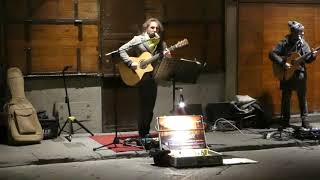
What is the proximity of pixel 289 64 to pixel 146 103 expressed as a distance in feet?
10.2

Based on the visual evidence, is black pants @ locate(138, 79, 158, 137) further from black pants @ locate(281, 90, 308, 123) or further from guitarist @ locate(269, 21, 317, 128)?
black pants @ locate(281, 90, 308, 123)

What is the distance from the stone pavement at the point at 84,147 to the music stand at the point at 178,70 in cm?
133

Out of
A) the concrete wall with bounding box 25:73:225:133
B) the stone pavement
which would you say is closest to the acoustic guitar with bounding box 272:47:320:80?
the stone pavement

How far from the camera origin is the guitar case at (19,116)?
36.9 feet

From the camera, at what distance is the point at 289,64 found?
1252 centimetres

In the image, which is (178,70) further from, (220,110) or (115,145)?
(220,110)

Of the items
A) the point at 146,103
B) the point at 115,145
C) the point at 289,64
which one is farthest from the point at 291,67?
the point at 115,145

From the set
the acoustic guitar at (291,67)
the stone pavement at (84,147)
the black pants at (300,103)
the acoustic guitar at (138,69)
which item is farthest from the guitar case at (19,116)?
the black pants at (300,103)

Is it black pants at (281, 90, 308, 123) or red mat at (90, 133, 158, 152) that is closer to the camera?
red mat at (90, 133, 158, 152)

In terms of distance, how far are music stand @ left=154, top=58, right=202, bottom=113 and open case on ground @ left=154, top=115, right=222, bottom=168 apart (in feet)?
2.99

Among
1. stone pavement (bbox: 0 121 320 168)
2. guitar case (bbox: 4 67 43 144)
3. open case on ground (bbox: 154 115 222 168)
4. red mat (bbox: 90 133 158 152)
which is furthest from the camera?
guitar case (bbox: 4 67 43 144)

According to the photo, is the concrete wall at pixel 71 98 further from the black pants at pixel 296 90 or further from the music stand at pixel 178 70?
the black pants at pixel 296 90

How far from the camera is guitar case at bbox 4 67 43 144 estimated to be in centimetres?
1125

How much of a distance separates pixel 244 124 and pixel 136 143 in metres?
3.04
